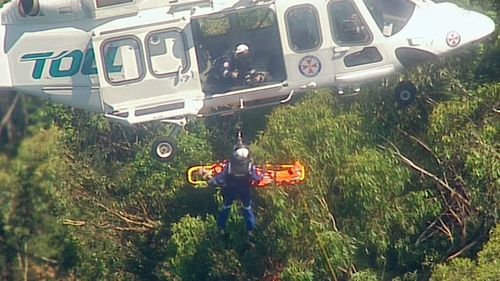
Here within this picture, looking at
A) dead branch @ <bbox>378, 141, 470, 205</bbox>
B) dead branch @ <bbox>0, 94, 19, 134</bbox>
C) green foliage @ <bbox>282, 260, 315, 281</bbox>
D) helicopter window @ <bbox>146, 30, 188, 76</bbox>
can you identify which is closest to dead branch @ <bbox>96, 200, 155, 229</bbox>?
dead branch @ <bbox>0, 94, 19, 134</bbox>

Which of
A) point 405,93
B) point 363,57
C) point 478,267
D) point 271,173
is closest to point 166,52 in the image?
point 271,173

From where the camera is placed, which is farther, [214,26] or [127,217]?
[127,217]

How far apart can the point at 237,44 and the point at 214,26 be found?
0.39 metres

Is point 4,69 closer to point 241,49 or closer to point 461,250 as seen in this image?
point 241,49

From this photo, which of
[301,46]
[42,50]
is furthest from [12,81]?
[301,46]

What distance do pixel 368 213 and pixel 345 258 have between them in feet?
2.28

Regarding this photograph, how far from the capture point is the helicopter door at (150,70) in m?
18.8

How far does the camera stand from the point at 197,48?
19.1 metres

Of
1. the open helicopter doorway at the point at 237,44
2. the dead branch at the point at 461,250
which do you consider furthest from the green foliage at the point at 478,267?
the open helicopter doorway at the point at 237,44

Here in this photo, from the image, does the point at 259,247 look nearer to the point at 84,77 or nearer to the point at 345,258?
the point at 345,258

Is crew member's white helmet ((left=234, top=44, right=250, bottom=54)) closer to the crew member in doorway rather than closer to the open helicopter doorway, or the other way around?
the crew member in doorway

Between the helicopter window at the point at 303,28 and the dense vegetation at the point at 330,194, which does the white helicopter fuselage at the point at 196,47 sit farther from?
the dense vegetation at the point at 330,194

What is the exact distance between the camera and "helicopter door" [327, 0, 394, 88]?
18.7m

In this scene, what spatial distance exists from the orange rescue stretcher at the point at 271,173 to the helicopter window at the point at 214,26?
1.63 m
